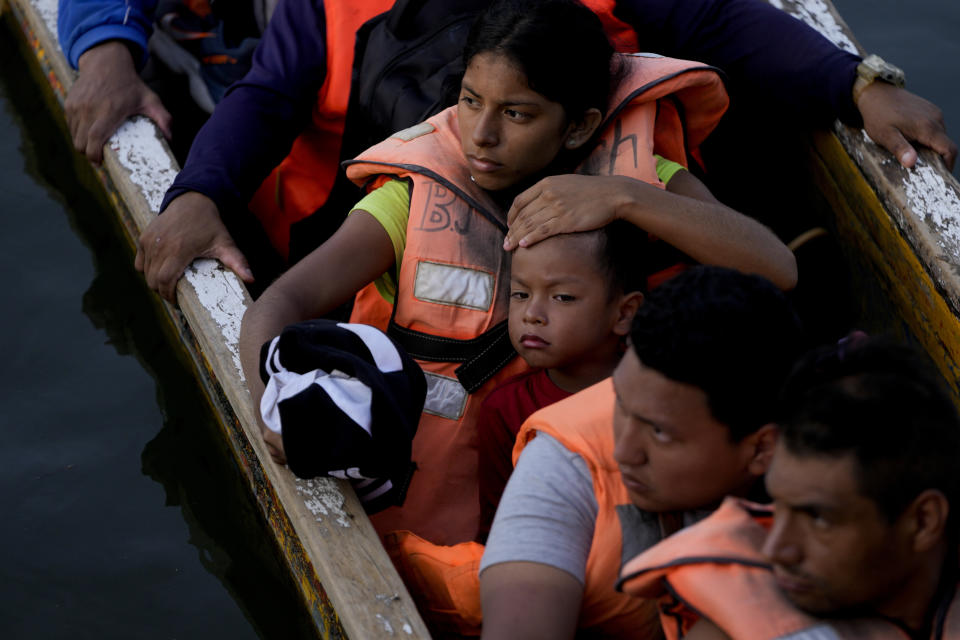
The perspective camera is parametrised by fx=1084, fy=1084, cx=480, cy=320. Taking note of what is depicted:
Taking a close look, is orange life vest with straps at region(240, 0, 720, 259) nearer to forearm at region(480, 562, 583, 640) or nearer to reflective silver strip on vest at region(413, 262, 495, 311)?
reflective silver strip on vest at region(413, 262, 495, 311)

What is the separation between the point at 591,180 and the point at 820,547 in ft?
3.13

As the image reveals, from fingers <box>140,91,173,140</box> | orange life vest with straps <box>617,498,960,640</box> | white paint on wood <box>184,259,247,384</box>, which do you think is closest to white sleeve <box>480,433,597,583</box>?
orange life vest with straps <box>617,498,960,640</box>

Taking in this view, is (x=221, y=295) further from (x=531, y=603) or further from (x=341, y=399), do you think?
(x=531, y=603)

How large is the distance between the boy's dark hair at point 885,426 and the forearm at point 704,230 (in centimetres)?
77

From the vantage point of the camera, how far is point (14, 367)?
10.3 ft

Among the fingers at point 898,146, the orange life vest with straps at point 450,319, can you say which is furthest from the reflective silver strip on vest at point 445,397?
the fingers at point 898,146

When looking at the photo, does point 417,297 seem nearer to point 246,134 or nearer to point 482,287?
point 482,287

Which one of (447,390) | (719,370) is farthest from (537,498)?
(447,390)

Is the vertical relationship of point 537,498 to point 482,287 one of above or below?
above

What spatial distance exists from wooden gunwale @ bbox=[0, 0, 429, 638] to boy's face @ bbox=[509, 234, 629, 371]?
0.43 meters

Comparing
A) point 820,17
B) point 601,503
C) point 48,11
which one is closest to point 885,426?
point 601,503

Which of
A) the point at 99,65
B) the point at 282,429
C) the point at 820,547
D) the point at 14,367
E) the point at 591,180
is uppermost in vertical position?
the point at 820,547

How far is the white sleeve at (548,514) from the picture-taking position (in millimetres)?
1492

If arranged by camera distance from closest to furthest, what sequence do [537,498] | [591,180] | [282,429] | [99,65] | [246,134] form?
[537,498] < [282,429] < [591,180] < [246,134] < [99,65]
